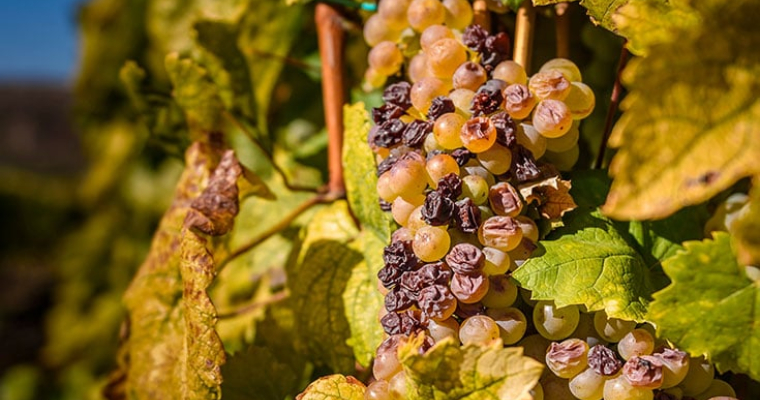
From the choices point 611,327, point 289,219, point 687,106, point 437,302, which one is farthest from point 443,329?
point 289,219

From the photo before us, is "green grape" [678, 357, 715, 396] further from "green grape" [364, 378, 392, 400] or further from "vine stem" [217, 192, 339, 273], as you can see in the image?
"vine stem" [217, 192, 339, 273]

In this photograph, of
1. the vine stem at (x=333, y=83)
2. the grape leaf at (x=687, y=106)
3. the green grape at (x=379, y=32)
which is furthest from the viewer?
the vine stem at (x=333, y=83)

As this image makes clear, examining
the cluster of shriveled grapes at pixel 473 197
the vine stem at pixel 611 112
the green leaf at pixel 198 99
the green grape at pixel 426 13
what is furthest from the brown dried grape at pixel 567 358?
the green leaf at pixel 198 99

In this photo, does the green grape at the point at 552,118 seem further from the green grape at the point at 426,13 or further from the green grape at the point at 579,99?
the green grape at the point at 426,13

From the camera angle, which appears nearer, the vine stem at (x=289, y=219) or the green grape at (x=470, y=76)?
the green grape at (x=470, y=76)

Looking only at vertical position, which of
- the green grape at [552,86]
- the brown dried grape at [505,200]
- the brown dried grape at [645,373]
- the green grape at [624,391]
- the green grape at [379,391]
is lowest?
the green grape at [379,391]

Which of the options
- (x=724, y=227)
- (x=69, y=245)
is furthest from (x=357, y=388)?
(x=69, y=245)

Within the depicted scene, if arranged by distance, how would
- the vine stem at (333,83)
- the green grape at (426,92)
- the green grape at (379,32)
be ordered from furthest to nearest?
1. the vine stem at (333,83)
2. the green grape at (379,32)
3. the green grape at (426,92)

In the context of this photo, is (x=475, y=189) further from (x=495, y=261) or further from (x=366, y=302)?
(x=366, y=302)
